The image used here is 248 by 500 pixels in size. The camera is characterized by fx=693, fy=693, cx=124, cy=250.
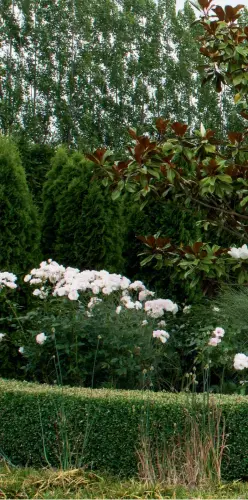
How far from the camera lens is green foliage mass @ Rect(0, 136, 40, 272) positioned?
709 cm

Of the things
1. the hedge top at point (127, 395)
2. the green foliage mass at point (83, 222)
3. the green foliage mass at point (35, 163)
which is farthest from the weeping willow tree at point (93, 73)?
the hedge top at point (127, 395)

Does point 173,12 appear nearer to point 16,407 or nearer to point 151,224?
point 151,224

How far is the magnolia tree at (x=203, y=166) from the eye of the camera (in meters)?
4.93

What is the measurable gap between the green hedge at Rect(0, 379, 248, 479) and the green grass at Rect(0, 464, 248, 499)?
276mm

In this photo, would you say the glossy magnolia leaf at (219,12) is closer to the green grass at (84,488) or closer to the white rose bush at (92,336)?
the white rose bush at (92,336)

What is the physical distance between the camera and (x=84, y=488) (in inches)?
161

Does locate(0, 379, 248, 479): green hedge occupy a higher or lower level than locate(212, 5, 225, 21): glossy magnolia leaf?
lower

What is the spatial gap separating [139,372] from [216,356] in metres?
0.88

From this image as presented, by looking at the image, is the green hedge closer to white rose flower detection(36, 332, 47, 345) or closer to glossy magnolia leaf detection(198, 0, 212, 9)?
white rose flower detection(36, 332, 47, 345)

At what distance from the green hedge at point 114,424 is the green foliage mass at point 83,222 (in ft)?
9.93

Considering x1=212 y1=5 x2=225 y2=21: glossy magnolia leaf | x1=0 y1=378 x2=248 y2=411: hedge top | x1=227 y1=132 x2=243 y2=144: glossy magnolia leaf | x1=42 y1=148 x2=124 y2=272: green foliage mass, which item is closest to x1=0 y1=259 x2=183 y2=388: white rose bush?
x1=0 y1=378 x2=248 y2=411: hedge top

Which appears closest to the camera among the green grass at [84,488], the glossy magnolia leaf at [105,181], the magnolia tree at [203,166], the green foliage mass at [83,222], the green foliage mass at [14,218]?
the green grass at [84,488]

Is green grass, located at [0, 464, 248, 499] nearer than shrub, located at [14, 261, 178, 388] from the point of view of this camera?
Yes

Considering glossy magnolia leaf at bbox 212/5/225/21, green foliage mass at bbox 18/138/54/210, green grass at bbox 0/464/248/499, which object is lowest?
green grass at bbox 0/464/248/499
